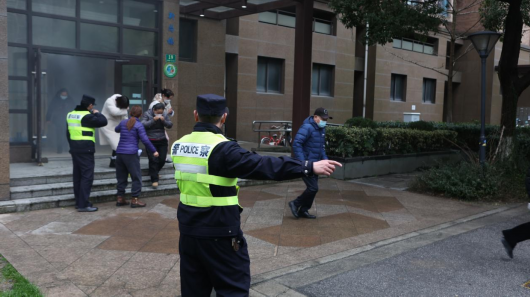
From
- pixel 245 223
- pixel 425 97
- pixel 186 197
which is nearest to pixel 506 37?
pixel 245 223

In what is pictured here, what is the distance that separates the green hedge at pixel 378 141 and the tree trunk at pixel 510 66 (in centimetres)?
140

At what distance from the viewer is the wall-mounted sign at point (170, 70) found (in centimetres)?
1148

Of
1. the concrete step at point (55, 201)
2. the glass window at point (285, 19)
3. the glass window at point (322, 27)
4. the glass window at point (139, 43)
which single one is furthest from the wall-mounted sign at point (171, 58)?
the glass window at point (322, 27)

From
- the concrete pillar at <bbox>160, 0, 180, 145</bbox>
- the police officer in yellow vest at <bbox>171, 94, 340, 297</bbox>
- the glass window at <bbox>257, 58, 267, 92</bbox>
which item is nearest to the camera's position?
the police officer in yellow vest at <bbox>171, 94, 340, 297</bbox>

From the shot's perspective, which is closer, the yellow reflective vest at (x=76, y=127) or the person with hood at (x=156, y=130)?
the yellow reflective vest at (x=76, y=127)

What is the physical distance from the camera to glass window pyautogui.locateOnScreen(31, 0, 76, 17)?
9.88 metres

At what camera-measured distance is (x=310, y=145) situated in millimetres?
7379

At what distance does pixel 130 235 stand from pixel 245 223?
176cm

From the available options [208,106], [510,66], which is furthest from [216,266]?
[510,66]

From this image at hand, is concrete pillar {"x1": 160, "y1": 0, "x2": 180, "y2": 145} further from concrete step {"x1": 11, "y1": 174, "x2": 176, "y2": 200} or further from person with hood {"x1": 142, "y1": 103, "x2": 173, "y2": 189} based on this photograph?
concrete step {"x1": 11, "y1": 174, "x2": 176, "y2": 200}

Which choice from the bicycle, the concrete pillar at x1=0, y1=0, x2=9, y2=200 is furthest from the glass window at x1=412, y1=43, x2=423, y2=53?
the concrete pillar at x1=0, y1=0, x2=9, y2=200

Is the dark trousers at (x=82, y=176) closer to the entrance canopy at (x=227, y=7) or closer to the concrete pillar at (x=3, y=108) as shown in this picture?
the concrete pillar at (x=3, y=108)

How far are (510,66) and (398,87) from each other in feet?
49.5

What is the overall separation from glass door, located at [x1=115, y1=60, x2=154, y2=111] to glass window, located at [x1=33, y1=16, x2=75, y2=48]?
3.84 ft
